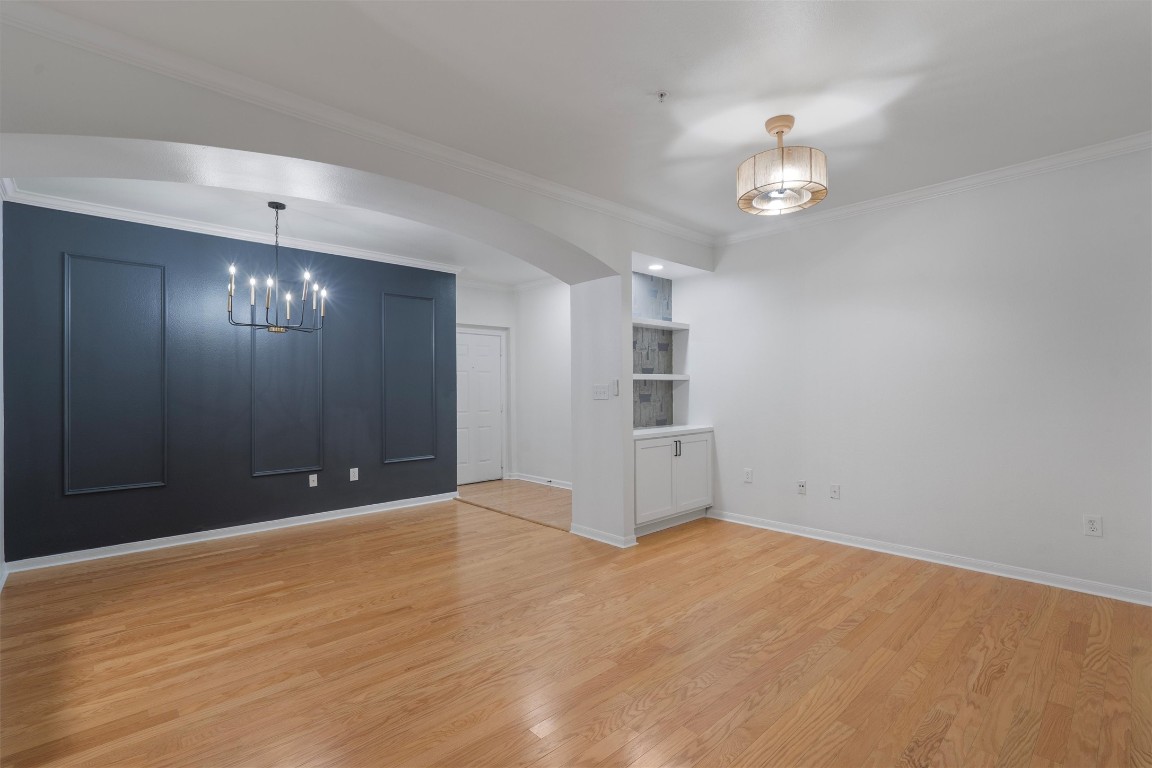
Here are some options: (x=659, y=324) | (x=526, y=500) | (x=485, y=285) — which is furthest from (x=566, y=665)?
(x=485, y=285)

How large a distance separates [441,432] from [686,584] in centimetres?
356

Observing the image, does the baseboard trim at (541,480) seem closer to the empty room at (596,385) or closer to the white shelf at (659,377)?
the empty room at (596,385)

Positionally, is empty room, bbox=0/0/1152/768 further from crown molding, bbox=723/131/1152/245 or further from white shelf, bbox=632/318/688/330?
white shelf, bbox=632/318/688/330

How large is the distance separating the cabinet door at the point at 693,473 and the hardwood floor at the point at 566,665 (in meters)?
0.94

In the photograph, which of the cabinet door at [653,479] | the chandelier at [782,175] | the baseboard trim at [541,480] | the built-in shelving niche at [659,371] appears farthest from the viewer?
the baseboard trim at [541,480]

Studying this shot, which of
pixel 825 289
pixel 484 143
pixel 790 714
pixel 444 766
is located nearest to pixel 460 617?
pixel 444 766

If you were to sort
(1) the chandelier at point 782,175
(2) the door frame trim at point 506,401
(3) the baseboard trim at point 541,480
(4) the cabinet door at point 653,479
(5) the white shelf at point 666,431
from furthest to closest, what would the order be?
(2) the door frame trim at point 506,401, (3) the baseboard trim at point 541,480, (5) the white shelf at point 666,431, (4) the cabinet door at point 653,479, (1) the chandelier at point 782,175

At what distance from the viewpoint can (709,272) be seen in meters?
5.28

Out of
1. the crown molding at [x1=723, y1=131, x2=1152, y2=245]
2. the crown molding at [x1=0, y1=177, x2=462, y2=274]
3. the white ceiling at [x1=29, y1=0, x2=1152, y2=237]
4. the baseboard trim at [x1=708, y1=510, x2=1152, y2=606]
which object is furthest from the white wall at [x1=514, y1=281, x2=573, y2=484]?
the white ceiling at [x1=29, y1=0, x2=1152, y2=237]

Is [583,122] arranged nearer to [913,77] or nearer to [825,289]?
[913,77]

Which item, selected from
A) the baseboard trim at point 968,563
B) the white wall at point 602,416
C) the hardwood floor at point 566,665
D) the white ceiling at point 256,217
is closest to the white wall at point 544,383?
the white ceiling at point 256,217

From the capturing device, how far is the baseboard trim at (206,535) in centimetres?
393

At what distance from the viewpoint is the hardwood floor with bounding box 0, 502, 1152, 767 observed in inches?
76.1

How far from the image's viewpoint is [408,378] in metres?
5.89
